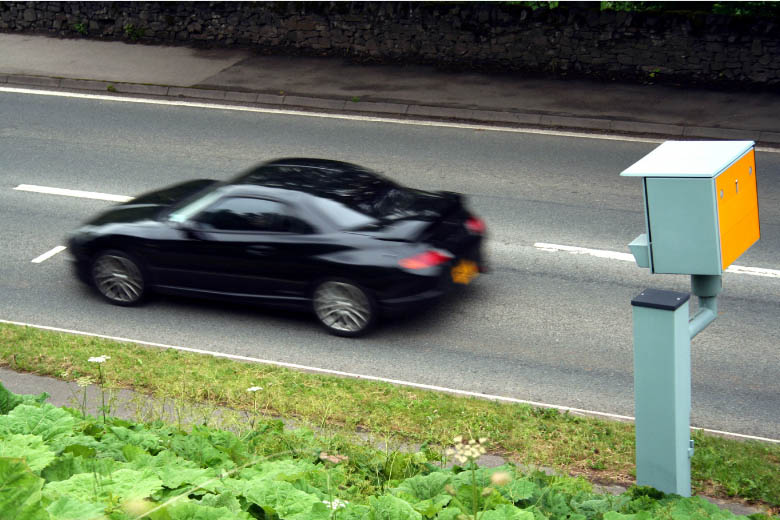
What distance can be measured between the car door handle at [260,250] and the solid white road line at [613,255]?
3.52 m

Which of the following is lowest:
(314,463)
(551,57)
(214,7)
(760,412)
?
(760,412)

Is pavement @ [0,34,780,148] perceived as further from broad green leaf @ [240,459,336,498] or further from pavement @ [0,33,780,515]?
broad green leaf @ [240,459,336,498]

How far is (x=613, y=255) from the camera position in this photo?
10922mm

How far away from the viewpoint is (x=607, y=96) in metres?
17.0

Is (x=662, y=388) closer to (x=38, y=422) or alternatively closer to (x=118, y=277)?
(x=38, y=422)

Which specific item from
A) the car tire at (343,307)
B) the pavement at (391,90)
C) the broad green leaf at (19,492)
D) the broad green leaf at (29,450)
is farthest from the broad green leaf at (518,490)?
the pavement at (391,90)

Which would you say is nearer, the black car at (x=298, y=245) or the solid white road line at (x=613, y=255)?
the black car at (x=298, y=245)

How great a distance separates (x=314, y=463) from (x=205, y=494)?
147cm

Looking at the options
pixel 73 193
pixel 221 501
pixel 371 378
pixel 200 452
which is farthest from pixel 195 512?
pixel 73 193

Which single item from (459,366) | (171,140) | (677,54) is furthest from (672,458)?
(677,54)

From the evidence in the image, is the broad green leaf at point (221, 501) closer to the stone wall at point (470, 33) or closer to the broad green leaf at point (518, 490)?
the broad green leaf at point (518, 490)

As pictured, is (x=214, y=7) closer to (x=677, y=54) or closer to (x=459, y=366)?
(x=677, y=54)

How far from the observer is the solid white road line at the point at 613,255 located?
1038 cm

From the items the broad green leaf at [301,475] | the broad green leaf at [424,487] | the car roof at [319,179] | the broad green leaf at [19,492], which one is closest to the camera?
the broad green leaf at [19,492]
